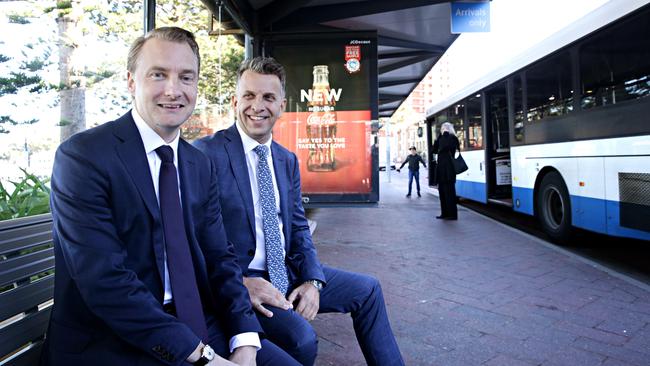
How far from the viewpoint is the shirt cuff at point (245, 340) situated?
1.59m

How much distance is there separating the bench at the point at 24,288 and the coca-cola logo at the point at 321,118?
5.90m

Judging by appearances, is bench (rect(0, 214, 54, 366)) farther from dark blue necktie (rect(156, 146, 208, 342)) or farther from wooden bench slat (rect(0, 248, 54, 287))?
dark blue necktie (rect(156, 146, 208, 342))

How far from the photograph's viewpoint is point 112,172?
4.63 feet

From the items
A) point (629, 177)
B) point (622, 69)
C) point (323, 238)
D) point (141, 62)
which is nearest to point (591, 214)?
point (629, 177)

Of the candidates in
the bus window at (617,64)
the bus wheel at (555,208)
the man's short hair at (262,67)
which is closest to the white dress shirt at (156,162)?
the man's short hair at (262,67)

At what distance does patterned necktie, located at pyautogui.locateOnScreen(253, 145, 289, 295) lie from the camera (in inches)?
85.6

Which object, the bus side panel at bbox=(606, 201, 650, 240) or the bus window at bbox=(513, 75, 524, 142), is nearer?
the bus side panel at bbox=(606, 201, 650, 240)

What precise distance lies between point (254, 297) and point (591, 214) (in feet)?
16.7

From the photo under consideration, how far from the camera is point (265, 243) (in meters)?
2.21

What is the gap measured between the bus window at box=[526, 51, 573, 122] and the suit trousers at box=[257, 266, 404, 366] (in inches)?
200

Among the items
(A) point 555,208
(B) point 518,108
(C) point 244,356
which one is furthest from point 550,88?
(C) point 244,356

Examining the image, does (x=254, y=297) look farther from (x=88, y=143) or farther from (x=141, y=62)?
(x=141, y=62)

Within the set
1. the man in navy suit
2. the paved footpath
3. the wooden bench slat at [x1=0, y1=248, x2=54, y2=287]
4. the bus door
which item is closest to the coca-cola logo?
the paved footpath

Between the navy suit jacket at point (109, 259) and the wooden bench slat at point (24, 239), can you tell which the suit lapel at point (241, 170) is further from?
the wooden bench slat at point (24, 239)
